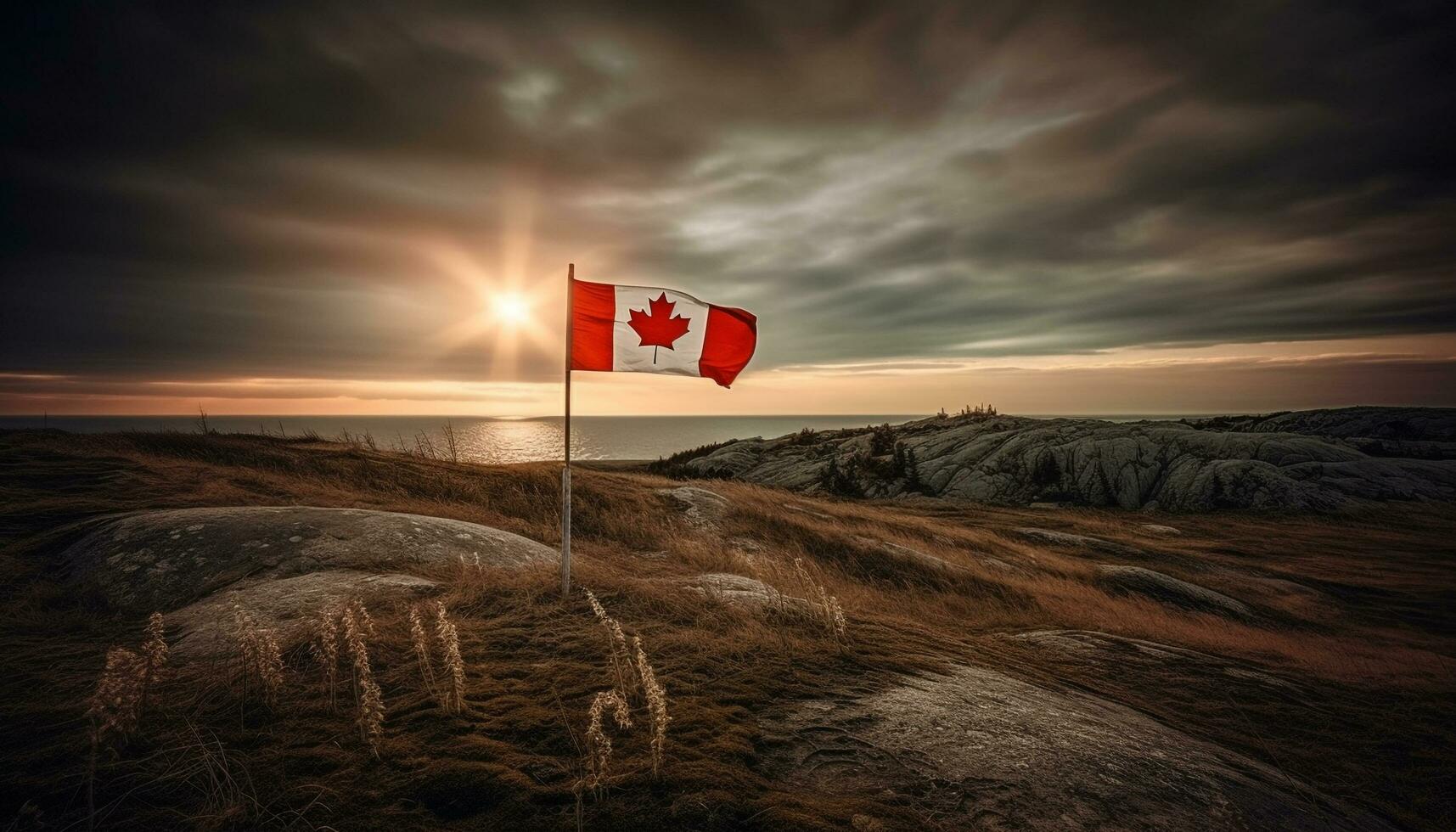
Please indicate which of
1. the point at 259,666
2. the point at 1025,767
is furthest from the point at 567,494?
the point at 1025,767

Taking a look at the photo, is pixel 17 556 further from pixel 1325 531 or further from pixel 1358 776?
pixel 1325 531

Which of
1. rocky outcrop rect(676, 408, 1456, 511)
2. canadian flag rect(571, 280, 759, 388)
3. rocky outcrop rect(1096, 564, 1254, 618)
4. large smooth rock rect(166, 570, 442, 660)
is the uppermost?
canadian flag rect(571, 280, 759, 388)

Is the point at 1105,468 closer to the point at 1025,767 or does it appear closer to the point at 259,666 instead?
the point at 1025,767

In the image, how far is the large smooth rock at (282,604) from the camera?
4.89m

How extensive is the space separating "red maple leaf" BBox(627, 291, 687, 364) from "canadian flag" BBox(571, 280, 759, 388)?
1 cm

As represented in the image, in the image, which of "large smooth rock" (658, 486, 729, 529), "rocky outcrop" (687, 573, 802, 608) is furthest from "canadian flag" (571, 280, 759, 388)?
"large smooth rock" (658, 486, 729, 529)

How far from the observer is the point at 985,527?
2650cm

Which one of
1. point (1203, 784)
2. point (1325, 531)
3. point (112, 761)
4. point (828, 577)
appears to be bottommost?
point (1325, 531)

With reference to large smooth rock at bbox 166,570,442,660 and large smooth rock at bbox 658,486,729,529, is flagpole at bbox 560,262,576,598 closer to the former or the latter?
large smooth rock at bbox 166,570,442,660

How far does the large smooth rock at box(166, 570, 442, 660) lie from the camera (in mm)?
4890

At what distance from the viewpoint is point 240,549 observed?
7.14 metres

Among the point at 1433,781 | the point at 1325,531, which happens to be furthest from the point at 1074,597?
the point at 1325,531

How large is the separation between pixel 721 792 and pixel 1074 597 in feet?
46.3

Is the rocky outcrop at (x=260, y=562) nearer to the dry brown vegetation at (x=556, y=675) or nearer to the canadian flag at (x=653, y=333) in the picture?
the dry brown vegetation at (x=556, y=675)
